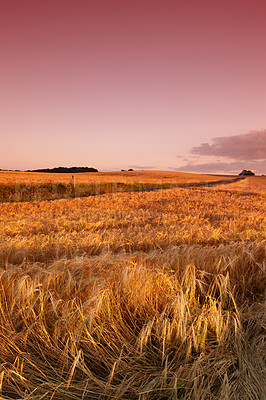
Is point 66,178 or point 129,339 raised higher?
point 66,178

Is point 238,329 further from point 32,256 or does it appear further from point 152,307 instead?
point 32,256

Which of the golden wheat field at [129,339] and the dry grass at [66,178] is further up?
the dry grass at [66,178]

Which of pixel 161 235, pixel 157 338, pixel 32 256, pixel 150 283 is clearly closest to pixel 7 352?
pixel 157 338

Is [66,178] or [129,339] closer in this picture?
[129,339]

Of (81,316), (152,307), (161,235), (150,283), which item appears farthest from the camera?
(161,235)

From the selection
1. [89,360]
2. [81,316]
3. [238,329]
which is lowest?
[89,360]

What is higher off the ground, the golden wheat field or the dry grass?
the dry grass

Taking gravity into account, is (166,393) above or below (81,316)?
below

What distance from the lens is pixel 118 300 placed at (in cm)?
169

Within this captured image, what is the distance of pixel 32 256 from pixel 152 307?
7.07 feet

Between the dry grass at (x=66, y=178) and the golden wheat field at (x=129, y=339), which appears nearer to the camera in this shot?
the golden wheat field at (x=129, y=339)

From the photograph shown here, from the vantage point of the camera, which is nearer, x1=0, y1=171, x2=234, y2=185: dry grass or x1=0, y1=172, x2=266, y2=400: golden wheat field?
x1=0, y1=172, x2=266, y2=400: golden wheat field

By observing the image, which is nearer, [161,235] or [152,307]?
[152,307]

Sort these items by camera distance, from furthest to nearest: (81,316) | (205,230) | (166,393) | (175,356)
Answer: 1. (205,230)
2. (81,316)
3. (175,356)
4. (166,393)
